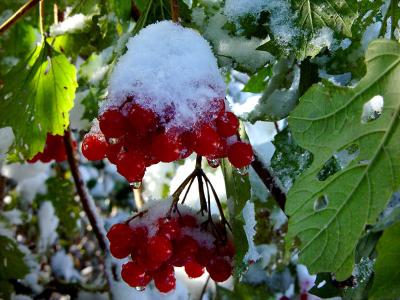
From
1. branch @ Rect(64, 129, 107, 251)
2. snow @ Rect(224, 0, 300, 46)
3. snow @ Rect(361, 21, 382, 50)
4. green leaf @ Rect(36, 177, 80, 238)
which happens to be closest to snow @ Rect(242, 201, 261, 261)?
snow @ Rect(224, 0, 300, 46)

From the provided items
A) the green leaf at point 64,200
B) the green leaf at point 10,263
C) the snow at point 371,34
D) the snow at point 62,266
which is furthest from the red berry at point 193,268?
the snow at point 62,266

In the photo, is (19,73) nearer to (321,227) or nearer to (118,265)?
(118,265)

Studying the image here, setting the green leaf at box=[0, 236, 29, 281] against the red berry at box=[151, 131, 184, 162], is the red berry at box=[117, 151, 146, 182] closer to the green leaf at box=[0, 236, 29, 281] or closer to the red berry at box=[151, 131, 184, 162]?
the red berry at box=[151, 131, 184, 162]

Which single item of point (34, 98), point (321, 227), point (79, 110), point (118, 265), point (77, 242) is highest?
point (321, 227)

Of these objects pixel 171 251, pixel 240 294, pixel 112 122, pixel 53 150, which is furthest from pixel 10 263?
pixel 112 122

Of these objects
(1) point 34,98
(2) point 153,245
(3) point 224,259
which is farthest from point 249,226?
(1) point 34,98
